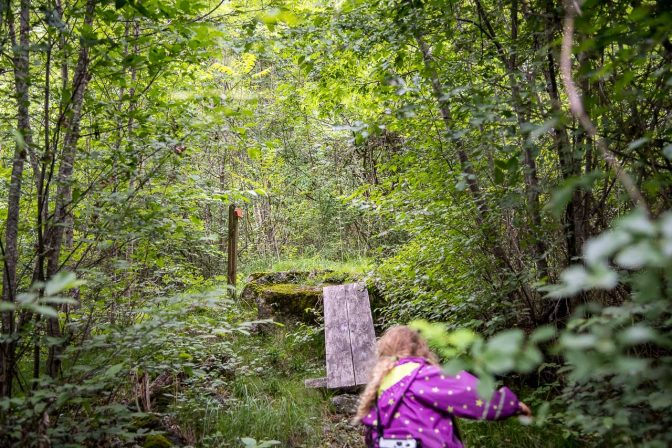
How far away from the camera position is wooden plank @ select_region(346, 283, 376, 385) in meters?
5.02

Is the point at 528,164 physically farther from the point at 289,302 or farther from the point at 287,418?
the point at 289,302

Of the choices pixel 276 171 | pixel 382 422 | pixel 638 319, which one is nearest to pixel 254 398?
pixel 382 422

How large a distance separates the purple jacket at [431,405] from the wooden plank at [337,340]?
7.76 ft

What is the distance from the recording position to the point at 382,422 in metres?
2.58

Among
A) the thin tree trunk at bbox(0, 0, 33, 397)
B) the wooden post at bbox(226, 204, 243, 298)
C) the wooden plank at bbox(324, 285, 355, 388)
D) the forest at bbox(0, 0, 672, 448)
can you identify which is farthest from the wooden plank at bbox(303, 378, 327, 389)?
the wooden post at bbox(226, 204, 243, 298)

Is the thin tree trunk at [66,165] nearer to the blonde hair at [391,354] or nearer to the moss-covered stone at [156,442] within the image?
the moss-covered stone at [156,442]

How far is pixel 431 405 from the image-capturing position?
249cm

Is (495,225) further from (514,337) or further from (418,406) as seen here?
(514,337)

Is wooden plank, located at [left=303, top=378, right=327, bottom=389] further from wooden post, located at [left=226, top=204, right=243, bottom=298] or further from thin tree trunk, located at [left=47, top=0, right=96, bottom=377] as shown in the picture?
wooden post, located at [left=226, top=204, right=243, bottom=298]

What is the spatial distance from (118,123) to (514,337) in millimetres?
3512

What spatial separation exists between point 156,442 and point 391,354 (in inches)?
92.7

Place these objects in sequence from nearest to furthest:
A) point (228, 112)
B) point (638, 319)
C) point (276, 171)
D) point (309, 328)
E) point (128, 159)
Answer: point (638, 319), point (228, 112), point (128, 159), point (309, 328), point (276, 171)

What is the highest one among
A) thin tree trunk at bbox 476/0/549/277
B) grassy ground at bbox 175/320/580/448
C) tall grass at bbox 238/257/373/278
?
thin tree trunk at bbox 476/0/549/277

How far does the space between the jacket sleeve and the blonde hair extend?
0.24 m
